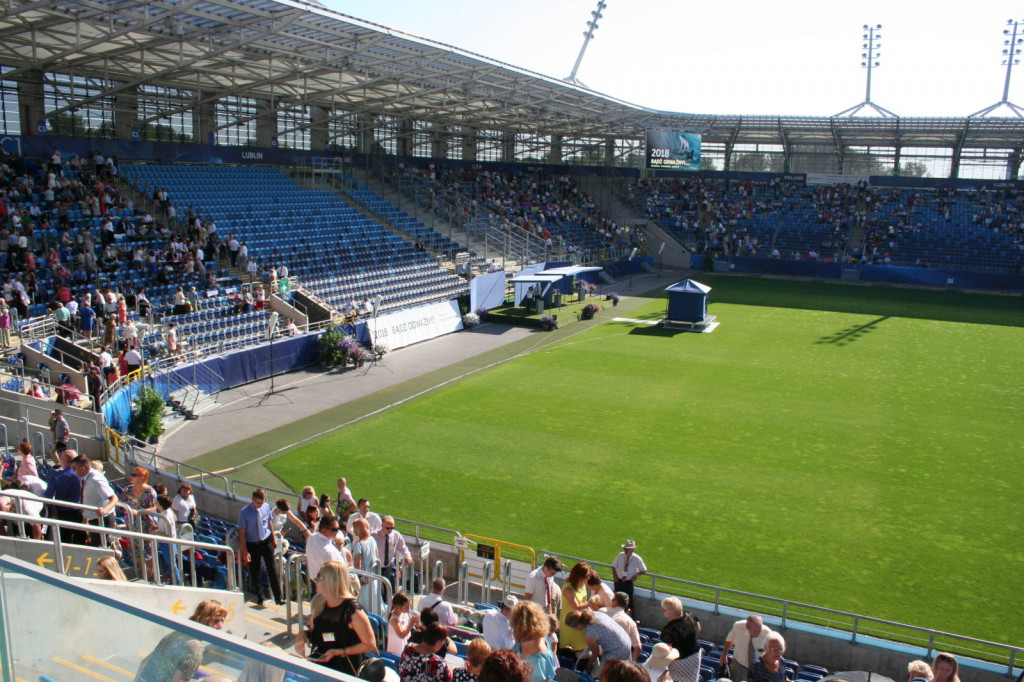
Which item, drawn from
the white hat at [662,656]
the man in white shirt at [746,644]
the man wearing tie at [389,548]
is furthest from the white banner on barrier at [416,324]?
the white hat at [662,656]

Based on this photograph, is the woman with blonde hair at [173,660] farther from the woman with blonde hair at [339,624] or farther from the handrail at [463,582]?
the handrail at [463,582]

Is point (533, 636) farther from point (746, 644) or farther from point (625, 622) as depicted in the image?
point (746, 644)

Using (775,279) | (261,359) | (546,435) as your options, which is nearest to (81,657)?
(546,435)

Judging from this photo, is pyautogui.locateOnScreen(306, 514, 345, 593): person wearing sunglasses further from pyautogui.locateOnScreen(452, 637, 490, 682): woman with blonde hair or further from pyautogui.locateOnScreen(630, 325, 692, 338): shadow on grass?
pyautogui.locateOnScreen(630, 325, 692, 338): shadow on grass

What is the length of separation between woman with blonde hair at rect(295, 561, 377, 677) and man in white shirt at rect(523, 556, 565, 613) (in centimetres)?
314

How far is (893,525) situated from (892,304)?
98.0ft

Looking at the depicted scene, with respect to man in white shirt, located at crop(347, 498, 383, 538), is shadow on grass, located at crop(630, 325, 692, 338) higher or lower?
lower

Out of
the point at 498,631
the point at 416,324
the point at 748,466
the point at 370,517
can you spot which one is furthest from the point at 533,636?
the point at 416,324

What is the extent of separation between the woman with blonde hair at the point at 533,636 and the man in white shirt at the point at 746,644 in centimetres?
312

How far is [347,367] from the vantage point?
1001 inches

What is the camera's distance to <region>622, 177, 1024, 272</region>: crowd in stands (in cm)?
5153

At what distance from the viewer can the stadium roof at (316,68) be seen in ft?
77.5

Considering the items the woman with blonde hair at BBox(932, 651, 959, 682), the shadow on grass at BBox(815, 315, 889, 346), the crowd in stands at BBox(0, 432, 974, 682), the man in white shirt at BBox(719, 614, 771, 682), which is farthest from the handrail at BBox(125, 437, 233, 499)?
the shadow on grass at BBox(815, 315, 889, 346)

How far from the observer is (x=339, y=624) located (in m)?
5.31
